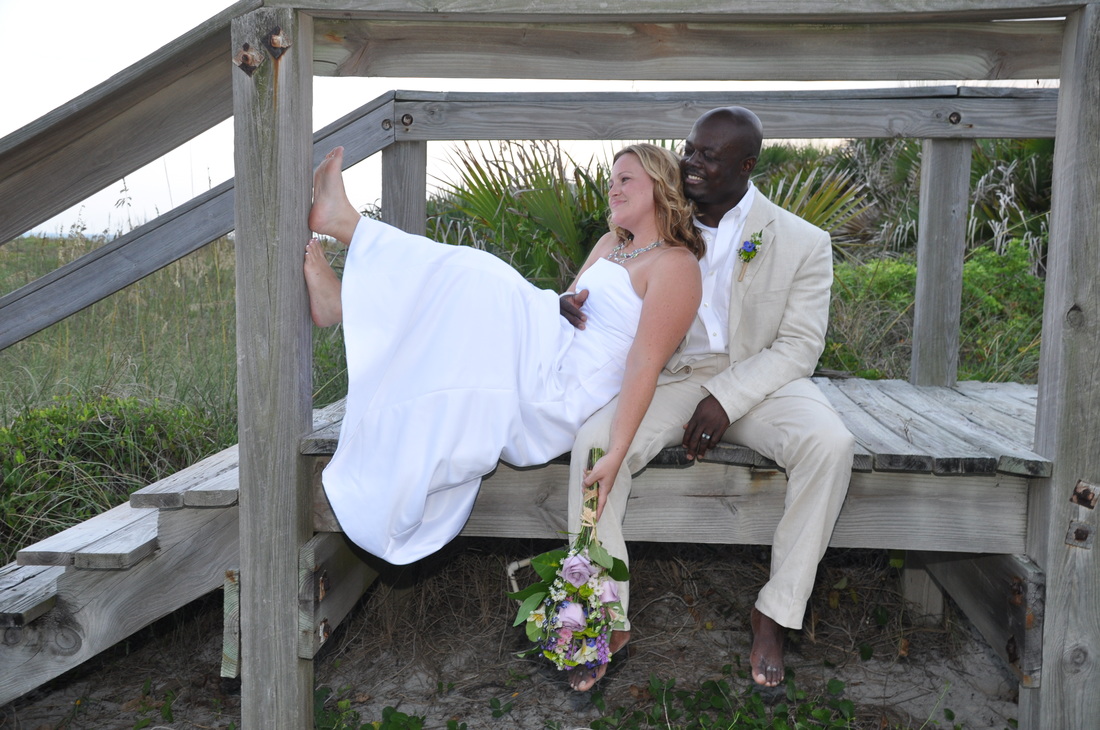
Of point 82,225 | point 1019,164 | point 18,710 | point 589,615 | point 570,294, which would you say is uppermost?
point 1019,164

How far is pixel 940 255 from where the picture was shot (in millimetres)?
4340

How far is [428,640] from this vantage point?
4.08 metres

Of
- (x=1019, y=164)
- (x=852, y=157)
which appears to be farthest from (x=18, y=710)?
(x=852, y=157)

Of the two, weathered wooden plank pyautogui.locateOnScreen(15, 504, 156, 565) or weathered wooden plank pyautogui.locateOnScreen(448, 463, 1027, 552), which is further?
weathered wooden plank pyautogui.locateOnScreen(448, 463, 1027, 552)

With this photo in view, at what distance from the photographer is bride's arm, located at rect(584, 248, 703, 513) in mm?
2641

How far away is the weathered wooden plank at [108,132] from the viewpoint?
230cm

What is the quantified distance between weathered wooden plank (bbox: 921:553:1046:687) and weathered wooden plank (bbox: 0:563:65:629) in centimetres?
281

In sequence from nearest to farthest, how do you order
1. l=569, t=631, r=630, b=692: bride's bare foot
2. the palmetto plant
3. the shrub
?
l=569, t=631, r=630, b=692: bride's bare foot < the shrub < the palmetto plant

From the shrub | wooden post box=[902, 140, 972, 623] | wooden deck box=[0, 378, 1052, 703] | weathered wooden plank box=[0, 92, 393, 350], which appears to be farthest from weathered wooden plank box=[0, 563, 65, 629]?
wooden post box=[902, 140, 972, 623]

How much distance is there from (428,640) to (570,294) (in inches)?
69.3

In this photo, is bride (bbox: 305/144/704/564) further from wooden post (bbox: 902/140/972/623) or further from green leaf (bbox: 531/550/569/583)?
wooden post (bbox: 902/140/972/623)

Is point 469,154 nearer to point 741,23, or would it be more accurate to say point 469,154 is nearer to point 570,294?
point 570,294

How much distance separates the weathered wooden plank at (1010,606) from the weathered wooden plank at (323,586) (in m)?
2.03

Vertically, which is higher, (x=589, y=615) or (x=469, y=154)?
(x=469, y=154)
